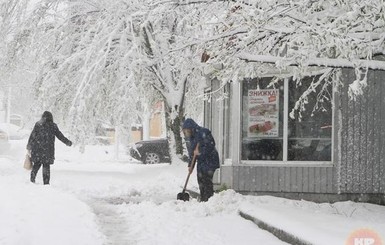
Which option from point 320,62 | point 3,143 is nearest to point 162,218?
point 320,62

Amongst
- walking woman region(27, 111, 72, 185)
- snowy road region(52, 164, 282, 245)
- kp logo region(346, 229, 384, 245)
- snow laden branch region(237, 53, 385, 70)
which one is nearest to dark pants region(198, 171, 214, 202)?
snowy road region(52, 164, 282, 245)

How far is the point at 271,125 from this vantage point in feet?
37.0

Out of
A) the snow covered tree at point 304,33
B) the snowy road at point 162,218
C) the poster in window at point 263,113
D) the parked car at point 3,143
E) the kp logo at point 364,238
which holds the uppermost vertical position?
the snow covered tree at point 304,33

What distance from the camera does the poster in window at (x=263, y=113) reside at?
444 inches

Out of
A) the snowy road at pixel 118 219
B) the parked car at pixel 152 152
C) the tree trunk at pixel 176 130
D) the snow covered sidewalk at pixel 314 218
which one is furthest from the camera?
the parked car at pixel 152 152

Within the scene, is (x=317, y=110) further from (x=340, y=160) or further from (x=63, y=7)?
(x=63, y=7)

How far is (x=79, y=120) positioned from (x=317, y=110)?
603cm

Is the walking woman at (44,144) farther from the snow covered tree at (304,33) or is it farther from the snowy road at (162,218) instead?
the snow covered tree at (304,33)

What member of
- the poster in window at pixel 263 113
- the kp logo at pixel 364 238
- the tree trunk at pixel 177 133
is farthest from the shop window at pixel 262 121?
the tree trunk at pixel 177 133

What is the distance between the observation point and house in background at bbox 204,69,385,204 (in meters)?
10.7

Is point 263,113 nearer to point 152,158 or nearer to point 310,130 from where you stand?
point 310,130

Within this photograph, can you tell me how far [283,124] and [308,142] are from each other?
57 centimetres

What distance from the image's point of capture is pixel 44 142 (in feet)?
40.3

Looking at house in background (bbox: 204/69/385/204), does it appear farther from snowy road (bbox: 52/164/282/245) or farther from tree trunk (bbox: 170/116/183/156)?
tree trunk (bbox: 170/116/183/156)
